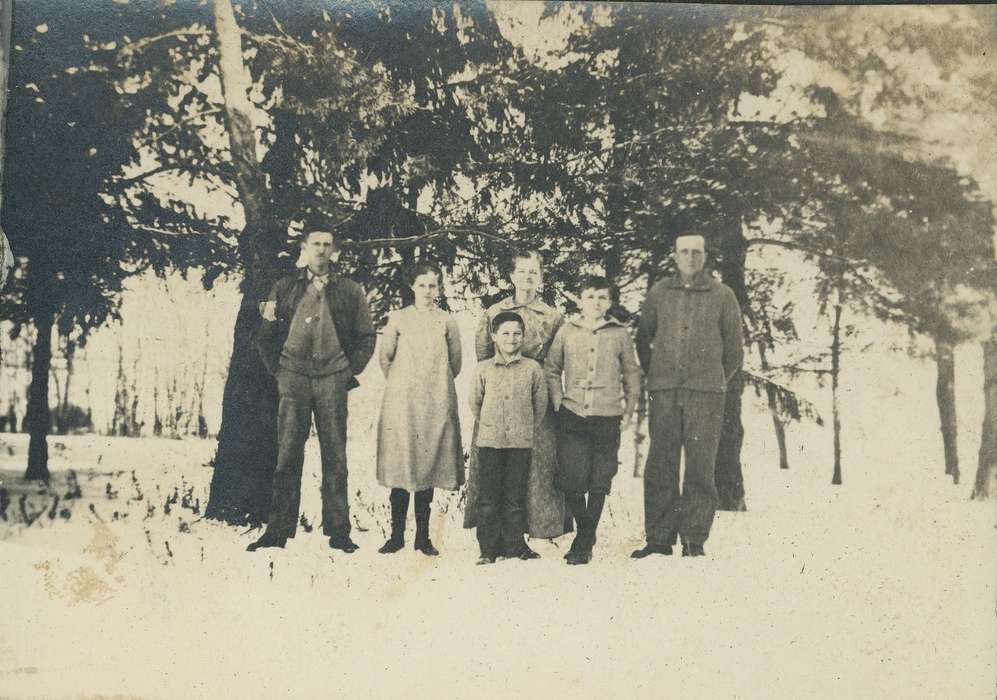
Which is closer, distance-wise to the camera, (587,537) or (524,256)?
(587,537)

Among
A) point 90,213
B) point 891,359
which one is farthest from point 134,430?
point 891,359

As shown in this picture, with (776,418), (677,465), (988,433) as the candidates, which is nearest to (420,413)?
(677,465)

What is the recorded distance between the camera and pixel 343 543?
4.94 meters

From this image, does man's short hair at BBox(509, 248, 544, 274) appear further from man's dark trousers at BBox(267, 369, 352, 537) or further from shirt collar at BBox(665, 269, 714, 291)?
man's dark trousers at BBox(267, 369, 352, 537)

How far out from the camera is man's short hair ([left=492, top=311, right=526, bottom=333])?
197 inches

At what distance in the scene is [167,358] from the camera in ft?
16.5

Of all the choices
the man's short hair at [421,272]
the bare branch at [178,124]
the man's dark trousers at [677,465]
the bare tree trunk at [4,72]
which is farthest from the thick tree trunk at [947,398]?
the bare tree trunk at [4,72]

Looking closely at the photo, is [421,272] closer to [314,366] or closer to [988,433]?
[314,366]

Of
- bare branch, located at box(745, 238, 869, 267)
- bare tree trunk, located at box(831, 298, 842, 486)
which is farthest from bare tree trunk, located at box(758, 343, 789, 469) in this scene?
bare branch, located at box(745, 238, 869, 267)

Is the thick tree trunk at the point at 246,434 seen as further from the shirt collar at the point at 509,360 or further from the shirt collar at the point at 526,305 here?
the shirt collar at the point at 526,305

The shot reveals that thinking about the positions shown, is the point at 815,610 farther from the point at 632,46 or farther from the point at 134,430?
the point at 134,430

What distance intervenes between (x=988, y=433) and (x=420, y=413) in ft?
10.3

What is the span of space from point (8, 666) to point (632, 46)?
4.78 metres

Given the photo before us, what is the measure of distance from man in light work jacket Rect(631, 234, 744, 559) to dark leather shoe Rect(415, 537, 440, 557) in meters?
1.09
